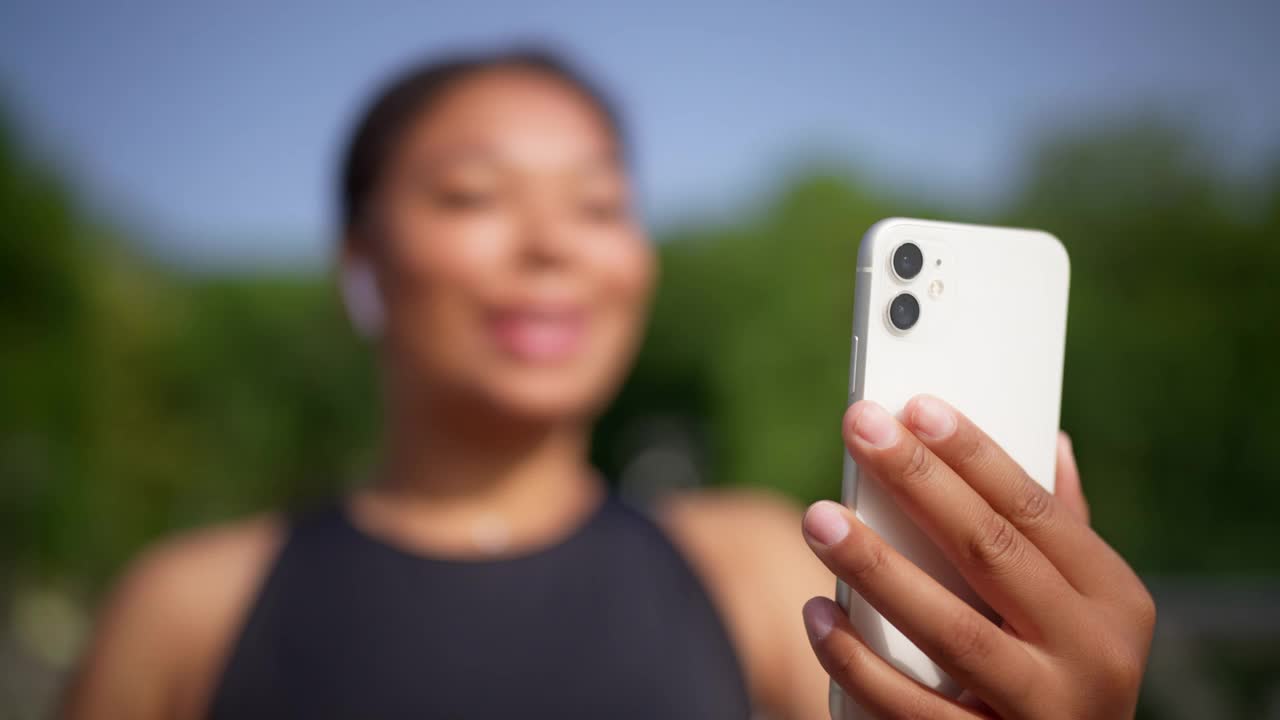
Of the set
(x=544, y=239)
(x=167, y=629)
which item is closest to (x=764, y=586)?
(x=544, y=239)

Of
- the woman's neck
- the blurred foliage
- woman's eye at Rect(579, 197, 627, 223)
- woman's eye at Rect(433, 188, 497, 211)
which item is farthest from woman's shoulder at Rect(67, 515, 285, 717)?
the blurred foliage

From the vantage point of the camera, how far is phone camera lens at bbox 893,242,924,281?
2.57ft

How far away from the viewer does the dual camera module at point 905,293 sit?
78 centimetres

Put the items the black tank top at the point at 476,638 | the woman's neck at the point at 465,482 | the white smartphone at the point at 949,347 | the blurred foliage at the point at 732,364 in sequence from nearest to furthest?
the white smartphone at the point at 949,347, the black tank top at the point at 476,638, the woman's neck at the point at 465,482, the blurred foliage at the point at 732,364

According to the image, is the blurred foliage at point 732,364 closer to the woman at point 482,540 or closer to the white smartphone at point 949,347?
the woman at point 482,540

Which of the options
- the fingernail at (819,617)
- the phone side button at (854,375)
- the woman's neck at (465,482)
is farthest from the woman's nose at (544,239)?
the fingernail at (819,617)

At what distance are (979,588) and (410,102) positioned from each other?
45.5 inches

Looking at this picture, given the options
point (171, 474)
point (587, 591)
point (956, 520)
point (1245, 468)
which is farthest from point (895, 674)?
point (171, 474)

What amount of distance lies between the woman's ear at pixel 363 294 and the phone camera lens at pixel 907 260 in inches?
34.2

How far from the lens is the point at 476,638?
4.19ft

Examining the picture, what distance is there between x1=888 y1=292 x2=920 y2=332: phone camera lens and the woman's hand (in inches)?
4.5

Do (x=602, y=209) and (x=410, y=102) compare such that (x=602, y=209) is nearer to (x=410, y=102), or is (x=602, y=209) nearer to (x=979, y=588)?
(x=410, y=102)

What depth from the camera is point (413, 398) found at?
52.5 inches

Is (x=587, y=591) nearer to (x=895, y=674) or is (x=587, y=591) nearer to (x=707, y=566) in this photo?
(x=707, y=566)
